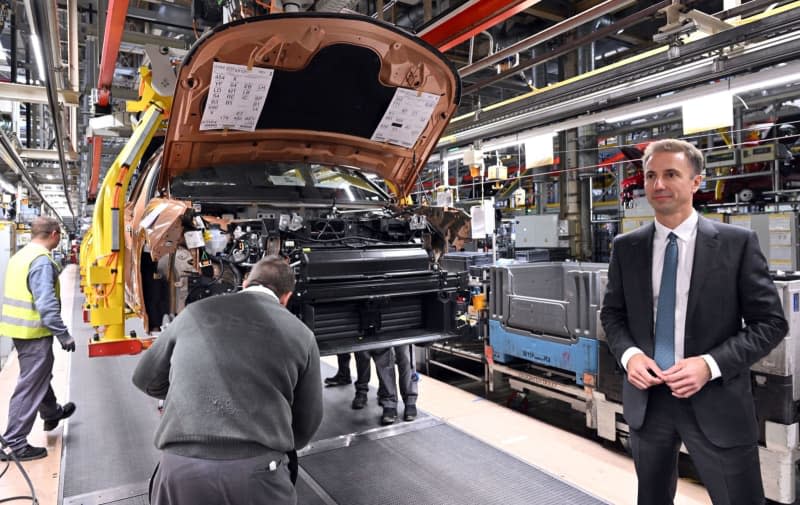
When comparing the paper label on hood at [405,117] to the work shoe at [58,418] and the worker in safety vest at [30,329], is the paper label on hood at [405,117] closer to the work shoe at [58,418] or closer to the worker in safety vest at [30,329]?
the worker in safety vest at [30,329]

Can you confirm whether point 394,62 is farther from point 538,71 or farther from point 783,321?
point 538,71

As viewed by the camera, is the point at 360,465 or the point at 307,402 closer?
the point at 307,402

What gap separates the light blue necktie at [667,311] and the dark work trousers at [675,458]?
11 cm

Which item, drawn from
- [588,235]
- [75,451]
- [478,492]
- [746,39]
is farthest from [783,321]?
[588,235]

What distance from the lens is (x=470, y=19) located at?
2984mm

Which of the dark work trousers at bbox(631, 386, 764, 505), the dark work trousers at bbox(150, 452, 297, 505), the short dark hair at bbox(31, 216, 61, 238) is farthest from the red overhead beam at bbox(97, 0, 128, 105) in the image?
the dark work trousers at bbox(631, 386, 764, 505)

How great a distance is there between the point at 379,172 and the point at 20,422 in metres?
2.91

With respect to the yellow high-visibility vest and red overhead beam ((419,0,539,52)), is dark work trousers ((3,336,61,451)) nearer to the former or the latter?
the yellow high-visibility vest

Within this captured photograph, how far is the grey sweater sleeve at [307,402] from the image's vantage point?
1879mm

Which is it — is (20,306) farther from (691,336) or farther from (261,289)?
(691,336)

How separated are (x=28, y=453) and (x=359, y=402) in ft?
7.47

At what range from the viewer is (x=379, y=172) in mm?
3857

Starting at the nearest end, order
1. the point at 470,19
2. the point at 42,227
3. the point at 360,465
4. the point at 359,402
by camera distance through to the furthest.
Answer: the point at 470,19 → the point at 360,465 → the point at 42,227 → the point at 359,402

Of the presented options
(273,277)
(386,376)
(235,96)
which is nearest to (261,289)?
(273,277)
